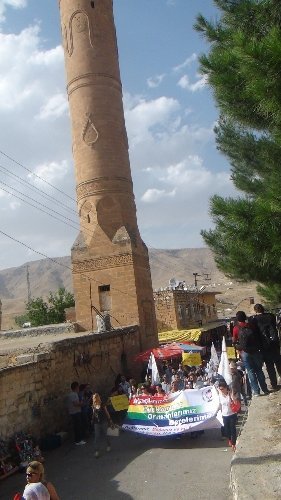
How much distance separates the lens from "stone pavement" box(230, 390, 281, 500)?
11.3ft

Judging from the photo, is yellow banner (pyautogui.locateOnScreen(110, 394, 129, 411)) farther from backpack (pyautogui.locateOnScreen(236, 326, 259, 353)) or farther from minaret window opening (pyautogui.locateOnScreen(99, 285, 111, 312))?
minaret window opening (pyautogui.locateOnScreen(99, 285, 111, 312))

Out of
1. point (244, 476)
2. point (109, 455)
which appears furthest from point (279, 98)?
point (109, 455)

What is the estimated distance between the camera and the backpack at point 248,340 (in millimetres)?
6422

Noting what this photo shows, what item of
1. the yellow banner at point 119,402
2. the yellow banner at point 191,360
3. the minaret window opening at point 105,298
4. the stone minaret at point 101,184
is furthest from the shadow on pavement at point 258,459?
the minaret window opening at point 105,298

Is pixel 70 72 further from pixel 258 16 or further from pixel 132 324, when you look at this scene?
pixel 258 16

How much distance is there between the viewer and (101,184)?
19594 millimetres

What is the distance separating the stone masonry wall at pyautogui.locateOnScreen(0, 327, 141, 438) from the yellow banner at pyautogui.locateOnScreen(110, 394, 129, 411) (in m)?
1.49

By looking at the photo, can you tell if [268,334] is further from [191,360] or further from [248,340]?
[191,360]

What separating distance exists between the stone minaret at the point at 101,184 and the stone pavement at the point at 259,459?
13115 mm

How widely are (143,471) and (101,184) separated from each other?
13804mm

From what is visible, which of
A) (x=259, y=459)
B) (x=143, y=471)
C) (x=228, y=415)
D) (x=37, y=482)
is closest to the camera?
(x=259, y=459)

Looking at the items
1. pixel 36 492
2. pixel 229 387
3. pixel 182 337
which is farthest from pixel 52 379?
pixel 182 337

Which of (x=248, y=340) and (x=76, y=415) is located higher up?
(x=248, y=340)

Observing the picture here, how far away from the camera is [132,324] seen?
1816 centimetres
